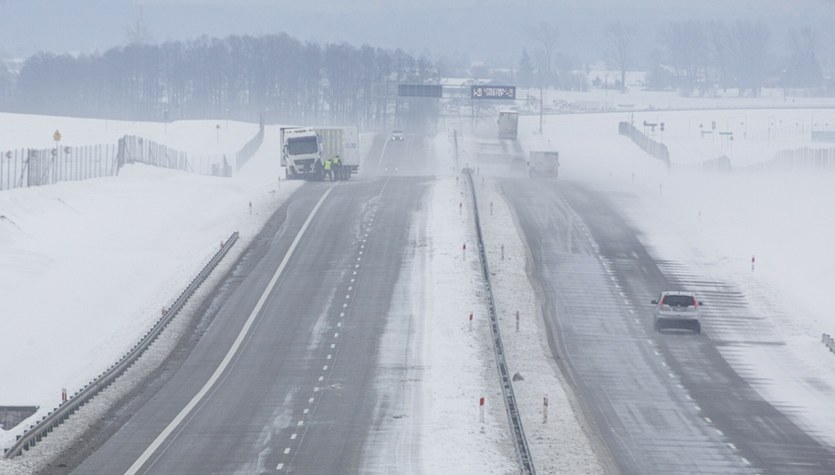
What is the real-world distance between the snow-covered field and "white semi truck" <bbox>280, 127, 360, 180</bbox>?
377cm

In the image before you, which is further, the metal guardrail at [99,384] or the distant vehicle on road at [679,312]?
the distant vehicle on road at [679,312]

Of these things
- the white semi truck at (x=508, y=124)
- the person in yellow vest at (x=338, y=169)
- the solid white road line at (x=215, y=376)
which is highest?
the white semi truck at (x=508, y=124)

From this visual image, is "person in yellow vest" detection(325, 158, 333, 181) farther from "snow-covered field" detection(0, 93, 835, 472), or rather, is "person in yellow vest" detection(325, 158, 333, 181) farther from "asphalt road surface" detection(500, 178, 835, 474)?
"asphalt road surface" detection(500, 178, 835, 474)

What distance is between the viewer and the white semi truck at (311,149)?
9544 centimetres

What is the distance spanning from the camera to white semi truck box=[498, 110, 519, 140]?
155375 millimetres

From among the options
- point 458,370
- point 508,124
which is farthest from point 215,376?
point 508,124

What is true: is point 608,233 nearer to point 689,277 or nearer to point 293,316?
point 689,277

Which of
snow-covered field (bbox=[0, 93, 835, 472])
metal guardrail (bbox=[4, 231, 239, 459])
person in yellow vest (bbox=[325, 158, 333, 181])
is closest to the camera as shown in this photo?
metal guardrail (bbox=[4, 231, 239, 459])

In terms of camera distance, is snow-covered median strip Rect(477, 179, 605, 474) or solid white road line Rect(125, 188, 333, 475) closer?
solid white road line Rect(125, 188, 333, 475)

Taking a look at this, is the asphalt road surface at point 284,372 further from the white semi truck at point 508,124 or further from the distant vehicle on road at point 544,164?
the white semi truck at point 508,124

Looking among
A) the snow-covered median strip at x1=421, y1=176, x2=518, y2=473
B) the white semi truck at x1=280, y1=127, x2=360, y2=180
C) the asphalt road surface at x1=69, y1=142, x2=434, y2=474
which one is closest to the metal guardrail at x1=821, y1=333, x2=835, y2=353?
the snow-covered median strip at x1=421, y1=176, x2=518, y2=473

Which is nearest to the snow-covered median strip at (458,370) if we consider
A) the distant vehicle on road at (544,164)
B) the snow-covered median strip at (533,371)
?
the snow-covered median strip at (533,371)

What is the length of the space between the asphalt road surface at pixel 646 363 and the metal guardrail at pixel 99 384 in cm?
1331

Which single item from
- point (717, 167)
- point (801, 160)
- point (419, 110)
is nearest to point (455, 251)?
point (717, 167)
